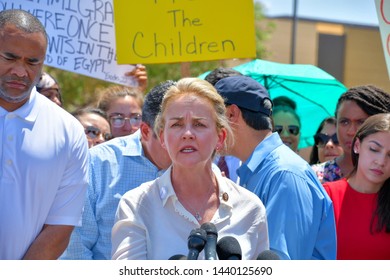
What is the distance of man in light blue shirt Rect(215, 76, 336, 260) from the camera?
436cm

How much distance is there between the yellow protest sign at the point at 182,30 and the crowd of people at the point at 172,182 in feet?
3.13

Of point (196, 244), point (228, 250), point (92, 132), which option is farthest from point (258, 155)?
point (92, 132)

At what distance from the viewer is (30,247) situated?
4.06 meters

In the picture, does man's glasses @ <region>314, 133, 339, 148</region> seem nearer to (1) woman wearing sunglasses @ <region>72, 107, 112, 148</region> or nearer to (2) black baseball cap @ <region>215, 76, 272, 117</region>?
(1) woman wearing sunglasses @ <region>72, 107, 112, 148</region>

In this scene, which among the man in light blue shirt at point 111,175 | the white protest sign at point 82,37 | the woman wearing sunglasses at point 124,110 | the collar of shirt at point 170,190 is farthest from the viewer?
the woman wearing sunglasses at point 124,110

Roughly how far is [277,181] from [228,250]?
4.65ft

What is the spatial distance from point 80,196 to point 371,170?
194cm

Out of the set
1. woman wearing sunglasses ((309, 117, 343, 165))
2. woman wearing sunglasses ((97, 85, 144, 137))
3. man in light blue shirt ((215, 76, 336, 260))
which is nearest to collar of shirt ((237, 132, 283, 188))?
man in light blue shirt ((215, 76, 336, 260))

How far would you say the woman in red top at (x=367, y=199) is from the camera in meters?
5.02

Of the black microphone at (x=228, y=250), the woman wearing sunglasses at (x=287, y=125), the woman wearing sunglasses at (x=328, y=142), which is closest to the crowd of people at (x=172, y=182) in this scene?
the black microphone at (x=228, y=250)

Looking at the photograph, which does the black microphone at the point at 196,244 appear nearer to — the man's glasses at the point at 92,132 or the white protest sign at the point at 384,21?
the white protest sign at the point at 384,21

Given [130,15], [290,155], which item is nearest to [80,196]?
[290,155]

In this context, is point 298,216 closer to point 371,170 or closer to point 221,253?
point 371,170

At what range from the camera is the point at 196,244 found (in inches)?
115
